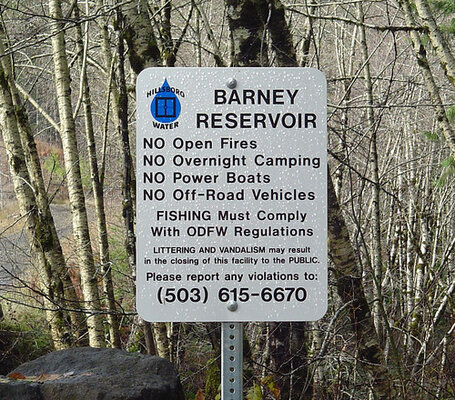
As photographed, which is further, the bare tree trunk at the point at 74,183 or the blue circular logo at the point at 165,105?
the bare tree trunk at the point at 74,183

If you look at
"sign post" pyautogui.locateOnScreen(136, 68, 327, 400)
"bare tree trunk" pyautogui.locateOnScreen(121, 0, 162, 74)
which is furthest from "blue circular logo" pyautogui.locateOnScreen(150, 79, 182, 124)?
"bare tree trunk" pyautogui.locateOnScreen(121, 0, 162, 74)

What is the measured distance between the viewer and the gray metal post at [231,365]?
6.66ft

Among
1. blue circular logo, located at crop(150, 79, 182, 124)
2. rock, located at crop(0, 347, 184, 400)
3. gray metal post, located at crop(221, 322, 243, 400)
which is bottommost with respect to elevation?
rock, located at crop(0, 347, 184, 400)

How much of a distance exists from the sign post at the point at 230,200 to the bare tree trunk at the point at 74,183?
13.9ft

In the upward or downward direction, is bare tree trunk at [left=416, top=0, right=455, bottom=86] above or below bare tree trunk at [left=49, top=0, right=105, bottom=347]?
above

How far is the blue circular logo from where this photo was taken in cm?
206

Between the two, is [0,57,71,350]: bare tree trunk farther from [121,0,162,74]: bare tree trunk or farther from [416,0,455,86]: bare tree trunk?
[416,0,455,86]: bare tree trunk

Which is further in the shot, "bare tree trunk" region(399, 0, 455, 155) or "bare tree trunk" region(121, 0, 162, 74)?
"bare tree trunk" region(399, 0, 455, 155)

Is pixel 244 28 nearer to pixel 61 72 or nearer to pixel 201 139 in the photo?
pixel 201 139

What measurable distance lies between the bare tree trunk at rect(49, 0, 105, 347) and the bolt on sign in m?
4.25

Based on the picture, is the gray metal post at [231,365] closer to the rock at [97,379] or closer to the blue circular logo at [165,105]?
the blue circular logo at [165,105]

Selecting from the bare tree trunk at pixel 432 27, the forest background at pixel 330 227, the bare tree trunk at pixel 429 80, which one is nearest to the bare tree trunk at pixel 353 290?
the forest background at pixel 330 227

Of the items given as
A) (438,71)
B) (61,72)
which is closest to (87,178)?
(61,72)

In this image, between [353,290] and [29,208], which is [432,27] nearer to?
[353,290]
